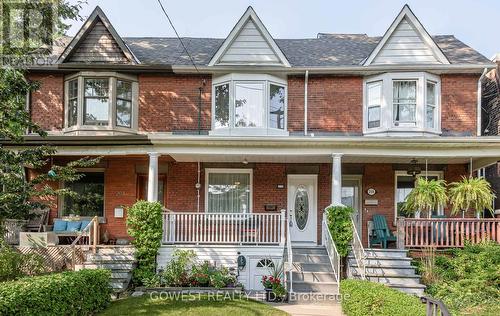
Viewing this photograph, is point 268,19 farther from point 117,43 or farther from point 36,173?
point 36,173

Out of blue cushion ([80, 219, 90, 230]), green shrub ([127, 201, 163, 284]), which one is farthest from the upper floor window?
blue cushion ([80, 219, 90, 230])

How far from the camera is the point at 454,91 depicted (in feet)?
47.4

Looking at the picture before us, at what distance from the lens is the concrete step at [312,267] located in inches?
443

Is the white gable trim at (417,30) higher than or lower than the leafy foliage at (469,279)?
higher

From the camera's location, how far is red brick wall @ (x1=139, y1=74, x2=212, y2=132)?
14.6 meters

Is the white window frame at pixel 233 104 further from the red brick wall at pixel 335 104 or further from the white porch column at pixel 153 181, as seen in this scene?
the white porch column at pixel 153 181

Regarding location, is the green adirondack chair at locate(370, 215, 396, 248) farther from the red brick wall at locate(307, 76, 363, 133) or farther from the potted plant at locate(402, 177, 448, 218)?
the red brick wall at locate(307, 76, 363, 133)

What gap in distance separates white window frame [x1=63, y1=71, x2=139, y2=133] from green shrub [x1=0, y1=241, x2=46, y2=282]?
4.82 m

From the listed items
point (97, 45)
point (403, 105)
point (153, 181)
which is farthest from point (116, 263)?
point (403, 105)

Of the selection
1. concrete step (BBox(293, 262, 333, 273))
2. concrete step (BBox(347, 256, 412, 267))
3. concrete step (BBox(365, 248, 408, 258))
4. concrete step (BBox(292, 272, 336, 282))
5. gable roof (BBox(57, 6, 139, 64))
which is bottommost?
concrete step (BBox(292, 272, 336, 282))

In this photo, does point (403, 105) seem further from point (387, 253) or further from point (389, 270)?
point (389, 270)

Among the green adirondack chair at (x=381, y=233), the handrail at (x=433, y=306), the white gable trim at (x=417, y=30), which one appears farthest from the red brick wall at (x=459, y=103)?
the handrail at (x=433, y=306)

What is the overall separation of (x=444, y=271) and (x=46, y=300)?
30.3 ft

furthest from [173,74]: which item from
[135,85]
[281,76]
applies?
[281,76]
